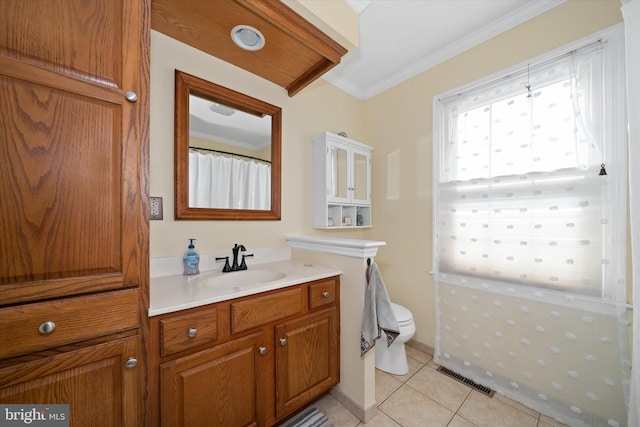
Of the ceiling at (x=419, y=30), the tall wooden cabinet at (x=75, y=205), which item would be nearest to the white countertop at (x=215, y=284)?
the tall wooden cabinet at (x=75, y=205)

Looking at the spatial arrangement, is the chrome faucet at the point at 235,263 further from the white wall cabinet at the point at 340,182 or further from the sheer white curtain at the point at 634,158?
the sheer white curtain at the point at 634,158

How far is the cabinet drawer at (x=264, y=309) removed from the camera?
1.08 metres

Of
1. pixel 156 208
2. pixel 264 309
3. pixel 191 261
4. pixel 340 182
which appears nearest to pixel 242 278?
pixel 191 261

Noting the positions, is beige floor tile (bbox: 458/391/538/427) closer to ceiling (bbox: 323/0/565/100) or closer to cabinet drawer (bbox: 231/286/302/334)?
cabinet drawer (bbox: 231/286/302/334)

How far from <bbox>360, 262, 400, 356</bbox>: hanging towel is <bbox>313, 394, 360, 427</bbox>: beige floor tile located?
0.41 m

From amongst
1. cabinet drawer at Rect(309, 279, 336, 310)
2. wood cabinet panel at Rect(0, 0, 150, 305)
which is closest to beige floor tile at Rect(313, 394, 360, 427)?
cabinet drawer at Rect(309, 279, 336, 310)

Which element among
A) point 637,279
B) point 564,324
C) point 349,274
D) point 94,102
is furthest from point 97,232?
point 564,324

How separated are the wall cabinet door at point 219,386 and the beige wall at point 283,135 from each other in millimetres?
709

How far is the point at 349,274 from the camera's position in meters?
1.45

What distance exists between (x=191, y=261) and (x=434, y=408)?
72.1 inches

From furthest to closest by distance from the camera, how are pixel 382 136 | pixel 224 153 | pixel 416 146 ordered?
pixel 382 136
pixel 416 146
pixel 224 153

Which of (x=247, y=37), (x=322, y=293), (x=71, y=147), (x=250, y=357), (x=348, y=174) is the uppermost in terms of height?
(x=247, y=37)

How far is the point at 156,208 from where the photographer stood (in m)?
1.37

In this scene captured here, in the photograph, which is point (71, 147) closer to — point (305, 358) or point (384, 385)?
point (305, 358)
